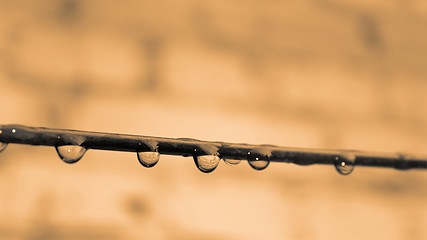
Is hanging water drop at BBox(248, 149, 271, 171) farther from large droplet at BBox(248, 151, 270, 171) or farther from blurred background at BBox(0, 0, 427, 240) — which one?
blurred background at BBox(0, 0, 427, 240)

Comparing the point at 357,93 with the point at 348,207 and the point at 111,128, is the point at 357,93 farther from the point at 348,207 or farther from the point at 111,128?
the point at 111,128

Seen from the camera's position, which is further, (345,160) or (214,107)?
(214,107)

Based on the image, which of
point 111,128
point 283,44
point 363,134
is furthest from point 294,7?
point 111,128

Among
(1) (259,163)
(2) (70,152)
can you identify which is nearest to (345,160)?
(1) (259,163)

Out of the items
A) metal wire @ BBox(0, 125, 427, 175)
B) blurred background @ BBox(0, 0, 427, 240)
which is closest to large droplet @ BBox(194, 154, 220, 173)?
metal wire @ BBox(0, 125, 427, 175)

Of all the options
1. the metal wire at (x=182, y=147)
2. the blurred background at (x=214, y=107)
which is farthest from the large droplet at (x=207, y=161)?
the blurred background at (x=214, y=107)

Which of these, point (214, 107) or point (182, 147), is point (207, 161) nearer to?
point (182, 147)

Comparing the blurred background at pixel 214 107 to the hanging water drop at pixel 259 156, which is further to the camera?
the blurred background at pixel 214 107

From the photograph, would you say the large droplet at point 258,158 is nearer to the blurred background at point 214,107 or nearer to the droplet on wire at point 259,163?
the droplet on wire at point 259,163
